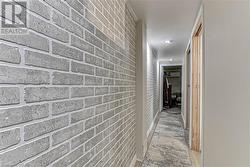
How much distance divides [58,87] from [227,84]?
1.77m

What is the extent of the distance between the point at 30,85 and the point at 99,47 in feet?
2.63

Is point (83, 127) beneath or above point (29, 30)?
beneath

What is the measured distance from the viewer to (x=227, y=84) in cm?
195

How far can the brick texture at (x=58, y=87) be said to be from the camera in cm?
63

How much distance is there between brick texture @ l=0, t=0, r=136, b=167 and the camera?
0.63 metres

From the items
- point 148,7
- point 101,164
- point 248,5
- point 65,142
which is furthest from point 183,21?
point 65,142

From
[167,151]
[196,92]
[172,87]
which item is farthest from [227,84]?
[172,87]

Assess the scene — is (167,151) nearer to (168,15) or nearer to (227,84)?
(227,84)

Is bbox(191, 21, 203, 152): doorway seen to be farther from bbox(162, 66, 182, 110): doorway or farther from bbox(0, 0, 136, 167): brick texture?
bbox(162, 66, 182, 110): doorway

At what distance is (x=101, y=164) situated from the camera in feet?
4.80

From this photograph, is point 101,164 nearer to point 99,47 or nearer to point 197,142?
point 99,47

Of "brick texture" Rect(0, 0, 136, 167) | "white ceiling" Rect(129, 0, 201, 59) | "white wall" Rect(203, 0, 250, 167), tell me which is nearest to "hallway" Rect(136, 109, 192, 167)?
"white wall" Rect(203, 0, 250, 167)

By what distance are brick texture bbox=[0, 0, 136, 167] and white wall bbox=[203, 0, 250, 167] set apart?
1.16m

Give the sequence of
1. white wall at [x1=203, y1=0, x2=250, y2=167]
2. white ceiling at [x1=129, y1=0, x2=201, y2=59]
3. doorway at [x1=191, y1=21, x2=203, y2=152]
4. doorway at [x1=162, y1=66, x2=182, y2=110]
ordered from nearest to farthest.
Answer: white wall at [x1=203, y1=0, x2=250, y2=167] < white ceiling at [x1=129, y1=0, x2=201, y2=59] < doorway at [x1=191, y1=21, x2=203, y2=152] < doorway at [x1=162, y1=66, x2=182, y2=110]
